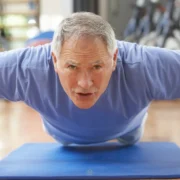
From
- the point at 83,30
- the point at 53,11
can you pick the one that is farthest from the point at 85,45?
the point at 53,11

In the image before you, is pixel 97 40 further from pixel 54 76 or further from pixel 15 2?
pixel 15 2

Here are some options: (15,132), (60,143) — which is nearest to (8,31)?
(15,132)

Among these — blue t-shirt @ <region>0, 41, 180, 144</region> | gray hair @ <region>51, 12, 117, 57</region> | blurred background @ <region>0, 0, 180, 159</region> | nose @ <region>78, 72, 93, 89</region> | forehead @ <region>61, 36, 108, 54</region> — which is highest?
gray hair @ <region>51, 12, 117, 57</region>

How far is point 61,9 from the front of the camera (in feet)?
13.1

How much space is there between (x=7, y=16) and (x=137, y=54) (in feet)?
10.2

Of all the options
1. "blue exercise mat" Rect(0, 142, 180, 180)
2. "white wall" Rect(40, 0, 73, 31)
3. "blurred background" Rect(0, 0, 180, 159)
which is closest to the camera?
"blue exercise mat" Rect(0, 142, 180, 180)

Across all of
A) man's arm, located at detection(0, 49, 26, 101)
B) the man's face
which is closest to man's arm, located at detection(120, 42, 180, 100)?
the man's face

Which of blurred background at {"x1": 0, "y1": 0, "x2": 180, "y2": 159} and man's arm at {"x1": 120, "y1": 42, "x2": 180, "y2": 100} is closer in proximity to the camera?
man's arm at {"x1": 120, "y1": 42, "x2": 180, "y2": 100}

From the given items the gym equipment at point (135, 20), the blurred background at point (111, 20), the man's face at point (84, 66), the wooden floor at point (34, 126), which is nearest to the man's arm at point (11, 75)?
the man's face at point (84, 66)

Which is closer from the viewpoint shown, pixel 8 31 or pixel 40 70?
pixel 40 70

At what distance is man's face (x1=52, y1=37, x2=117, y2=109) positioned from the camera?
1.07 metres

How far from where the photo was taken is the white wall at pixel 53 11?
3975 millimetres

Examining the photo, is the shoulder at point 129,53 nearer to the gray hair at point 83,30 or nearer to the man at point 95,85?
the man at point 95,85

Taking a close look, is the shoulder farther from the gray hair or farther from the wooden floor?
the wooden floor
